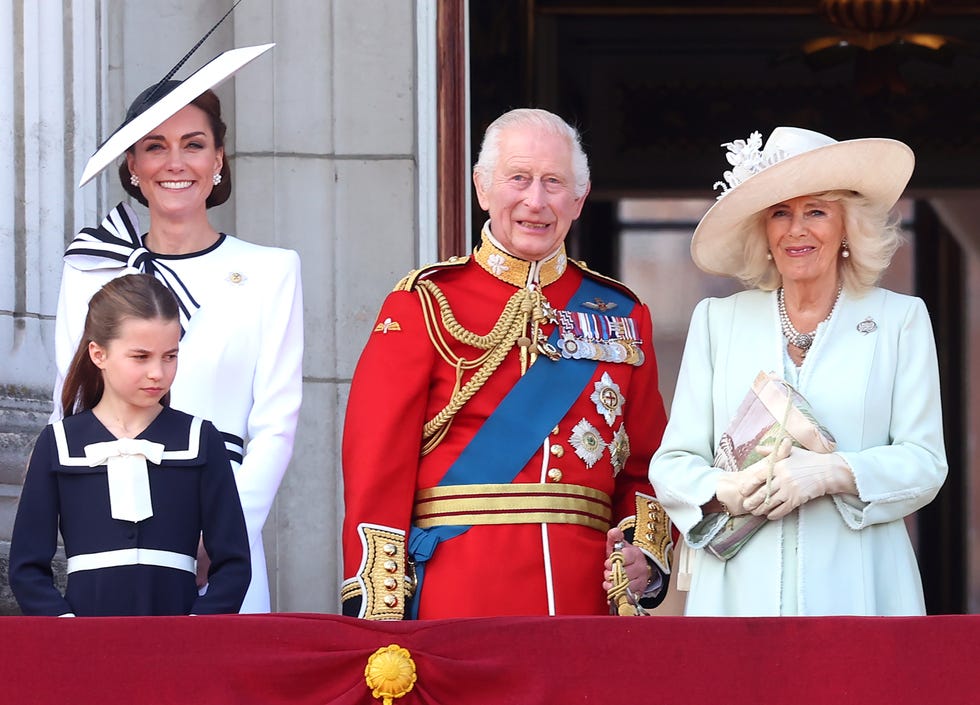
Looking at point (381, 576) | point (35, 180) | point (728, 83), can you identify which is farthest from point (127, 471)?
point (728, 83)

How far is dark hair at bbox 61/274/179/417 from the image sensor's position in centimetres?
382

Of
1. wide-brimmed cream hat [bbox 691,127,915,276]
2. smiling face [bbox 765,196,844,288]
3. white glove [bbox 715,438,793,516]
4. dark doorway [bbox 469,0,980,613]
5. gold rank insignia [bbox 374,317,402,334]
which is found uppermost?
dark doorway [bbox 469,0,980,613]

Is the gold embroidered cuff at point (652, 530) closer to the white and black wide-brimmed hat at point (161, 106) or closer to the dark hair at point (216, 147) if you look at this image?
the dark hair at point (216, 147)

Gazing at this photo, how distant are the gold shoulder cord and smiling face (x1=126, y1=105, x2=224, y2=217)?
0.50m

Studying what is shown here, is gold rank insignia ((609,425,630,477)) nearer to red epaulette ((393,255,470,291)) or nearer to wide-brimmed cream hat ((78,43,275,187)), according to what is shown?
red epaulette ((393,255,470,291))

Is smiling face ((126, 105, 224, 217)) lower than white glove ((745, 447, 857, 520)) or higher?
higher

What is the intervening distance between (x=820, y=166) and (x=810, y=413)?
1.53 feet

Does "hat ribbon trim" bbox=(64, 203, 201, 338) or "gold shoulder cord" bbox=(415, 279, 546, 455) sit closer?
"gold shoulder cord" bbox=(415, 279, 546, 455)

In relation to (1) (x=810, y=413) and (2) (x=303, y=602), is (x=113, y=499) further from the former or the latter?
(2) (x=303, y=602)

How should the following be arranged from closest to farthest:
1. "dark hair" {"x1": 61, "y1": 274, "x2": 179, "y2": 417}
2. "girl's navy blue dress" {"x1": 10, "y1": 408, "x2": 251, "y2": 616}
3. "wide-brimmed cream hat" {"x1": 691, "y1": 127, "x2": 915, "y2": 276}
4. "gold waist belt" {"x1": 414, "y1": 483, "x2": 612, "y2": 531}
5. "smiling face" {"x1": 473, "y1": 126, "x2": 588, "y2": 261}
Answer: "girl's navy blue dress" {"x1": 10, "y1": 408, "x2": 251, "y2": 616} → "dark hair" {"x1": 61, "y1": 274, "x2": 179, "y2": 417} → "wide-brimmed cream hat" {"x1": 691, "y1": 127, "x2": 915, "y2": 276} → "gold waist belt" {"x1": 414, "y1": 483, "x2": 612, "y2": 531} → "smiling face" {"x1": 473, "y1": 126, "x2": 588, "y2": 261}

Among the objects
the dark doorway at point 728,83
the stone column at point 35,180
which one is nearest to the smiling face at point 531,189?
the stone column at point 35,180

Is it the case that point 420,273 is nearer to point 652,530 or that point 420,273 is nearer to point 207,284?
point 207,284

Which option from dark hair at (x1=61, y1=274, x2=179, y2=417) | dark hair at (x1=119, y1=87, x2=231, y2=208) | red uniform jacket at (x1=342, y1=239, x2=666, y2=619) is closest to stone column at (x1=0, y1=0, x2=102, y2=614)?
dark hair at (x1=119, y1=87, x2=231, y2=208)

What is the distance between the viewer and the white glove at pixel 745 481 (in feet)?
12.5
